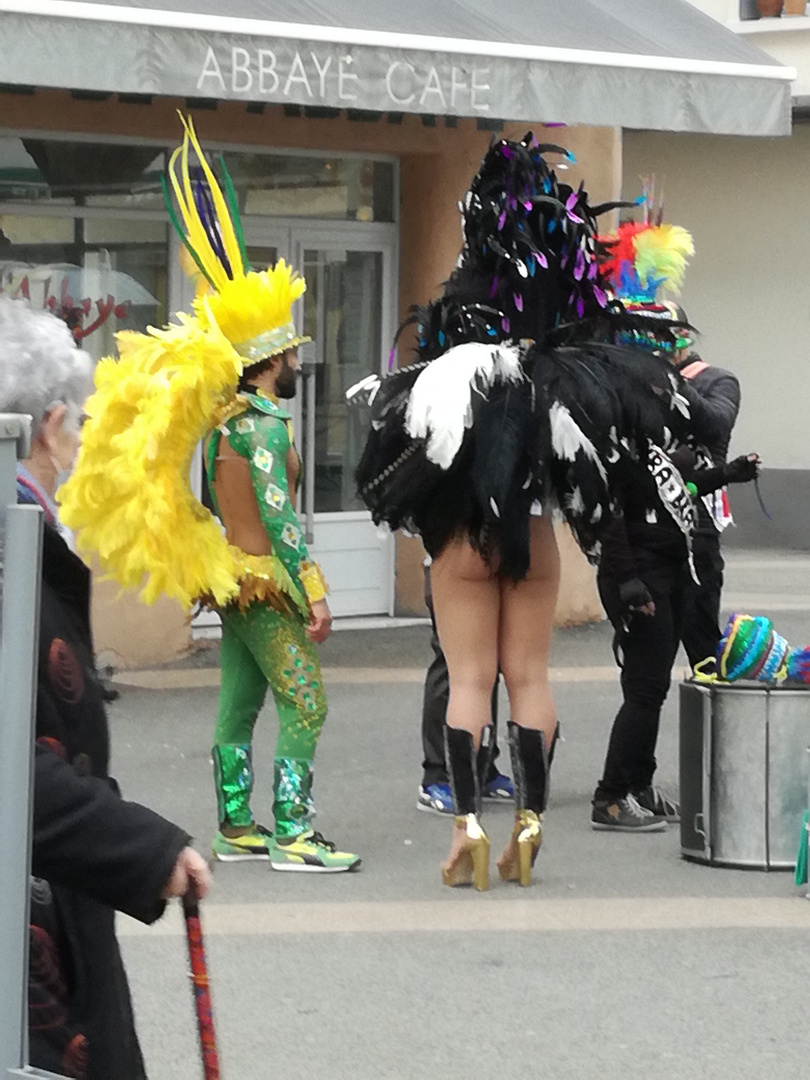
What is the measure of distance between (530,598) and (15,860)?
363 cm

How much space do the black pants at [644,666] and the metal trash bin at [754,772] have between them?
18.1 inches

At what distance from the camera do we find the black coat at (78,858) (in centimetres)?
272

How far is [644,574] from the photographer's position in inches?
272

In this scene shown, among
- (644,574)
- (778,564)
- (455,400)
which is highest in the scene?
(455,400)

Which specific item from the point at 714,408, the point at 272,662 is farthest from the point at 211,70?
the point at 272,662

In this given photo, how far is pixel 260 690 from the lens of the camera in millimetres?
6586

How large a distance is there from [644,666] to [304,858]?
4.44 feet

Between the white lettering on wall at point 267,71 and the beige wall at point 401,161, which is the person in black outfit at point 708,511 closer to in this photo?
the white lettering on wall at point 267,71

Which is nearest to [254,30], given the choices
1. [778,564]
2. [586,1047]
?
[586,1047]

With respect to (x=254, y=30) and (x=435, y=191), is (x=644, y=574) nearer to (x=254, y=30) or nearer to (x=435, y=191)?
(x=254, y=30)

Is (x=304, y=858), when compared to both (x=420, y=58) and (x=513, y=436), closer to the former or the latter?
(x=513, y=436)

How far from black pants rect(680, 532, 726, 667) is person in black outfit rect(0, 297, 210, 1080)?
4.35 metres

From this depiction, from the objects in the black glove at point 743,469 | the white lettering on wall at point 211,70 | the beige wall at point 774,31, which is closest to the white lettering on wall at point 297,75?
the white lettering on wall at point 211,70

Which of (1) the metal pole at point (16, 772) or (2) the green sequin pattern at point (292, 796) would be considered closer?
(1) the metal pole at point (16, 772)
